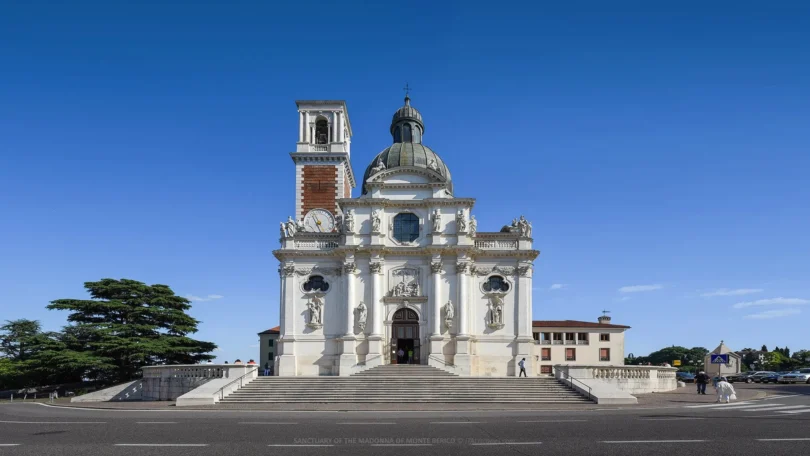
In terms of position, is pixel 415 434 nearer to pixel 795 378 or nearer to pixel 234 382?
pixel 234 382

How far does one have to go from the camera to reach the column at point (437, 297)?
41.0 meters

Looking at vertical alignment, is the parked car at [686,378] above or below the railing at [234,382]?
below

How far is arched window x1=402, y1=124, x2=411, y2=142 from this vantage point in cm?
5016

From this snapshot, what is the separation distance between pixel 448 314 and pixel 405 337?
3.06m

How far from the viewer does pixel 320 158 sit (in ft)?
164

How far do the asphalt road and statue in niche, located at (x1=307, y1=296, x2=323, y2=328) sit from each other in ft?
60.4

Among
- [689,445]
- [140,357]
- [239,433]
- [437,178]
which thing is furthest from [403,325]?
[689,445]

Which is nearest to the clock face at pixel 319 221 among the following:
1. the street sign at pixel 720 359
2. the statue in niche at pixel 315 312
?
the statue in niche at pixel 315 312

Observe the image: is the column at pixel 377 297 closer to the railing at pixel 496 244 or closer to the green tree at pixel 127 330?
the railing at pixel 496 244

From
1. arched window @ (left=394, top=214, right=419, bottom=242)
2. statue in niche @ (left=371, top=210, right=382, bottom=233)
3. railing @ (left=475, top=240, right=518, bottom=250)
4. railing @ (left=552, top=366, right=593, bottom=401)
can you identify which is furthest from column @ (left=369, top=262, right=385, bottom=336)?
railing @ (left=552, top=366, right=593, bottom=401)

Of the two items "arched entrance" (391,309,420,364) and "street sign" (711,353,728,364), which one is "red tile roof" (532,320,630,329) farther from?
"street sign" (711,353,728,364)

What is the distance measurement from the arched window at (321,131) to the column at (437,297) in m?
15.6

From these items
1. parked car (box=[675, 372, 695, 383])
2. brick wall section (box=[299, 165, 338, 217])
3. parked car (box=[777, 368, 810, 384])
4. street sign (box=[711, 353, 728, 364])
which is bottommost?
parked car (box=[675, 372, 695, 383])

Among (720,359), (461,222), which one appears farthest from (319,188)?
(720,359)
